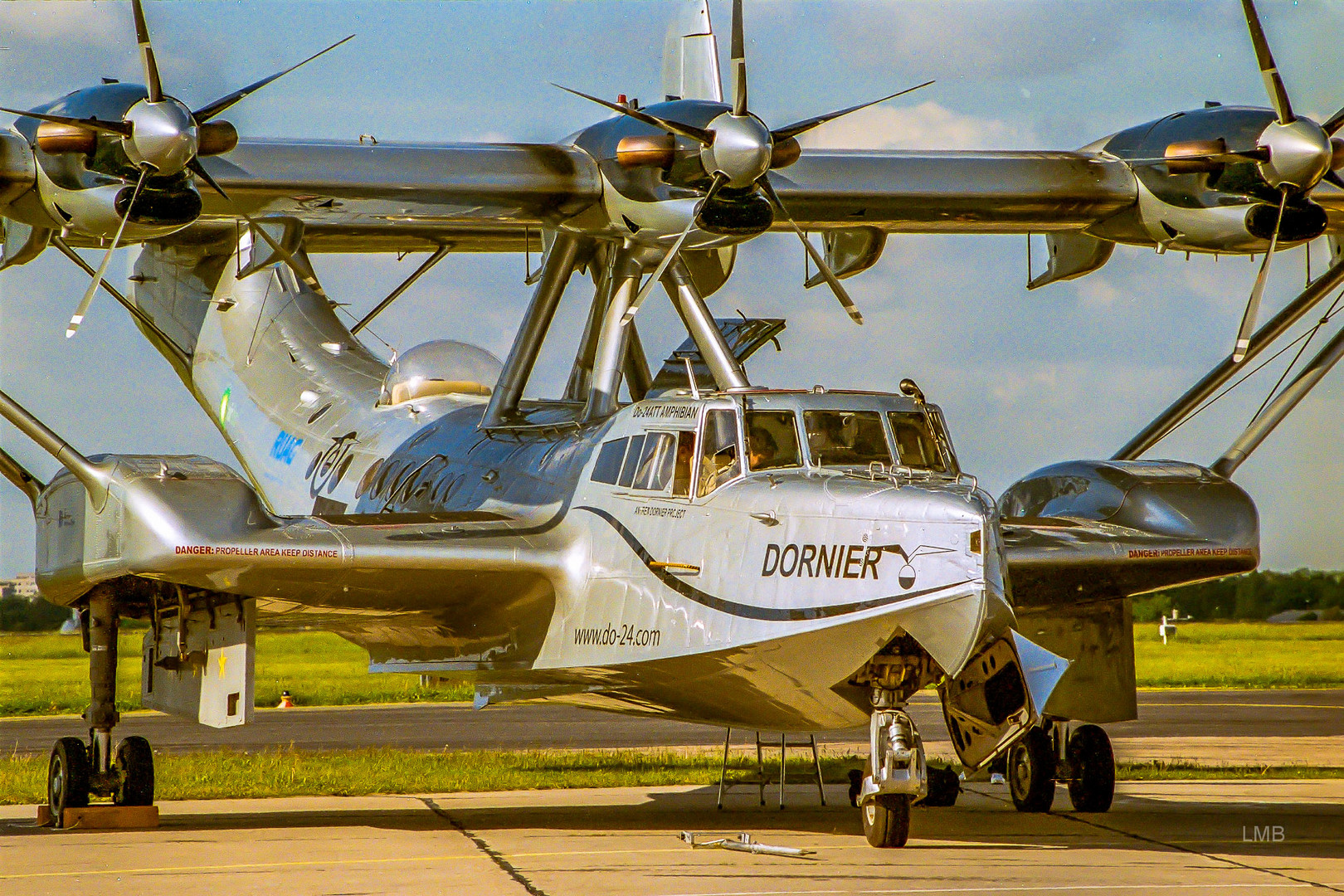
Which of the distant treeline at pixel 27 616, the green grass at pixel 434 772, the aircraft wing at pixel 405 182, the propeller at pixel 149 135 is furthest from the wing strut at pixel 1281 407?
the distant treeline at pixel 27 616

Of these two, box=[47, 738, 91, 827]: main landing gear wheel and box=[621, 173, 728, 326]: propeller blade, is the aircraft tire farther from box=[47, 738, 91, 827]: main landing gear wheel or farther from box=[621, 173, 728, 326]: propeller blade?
box=[621, 173, 728, 326]: propeller blade

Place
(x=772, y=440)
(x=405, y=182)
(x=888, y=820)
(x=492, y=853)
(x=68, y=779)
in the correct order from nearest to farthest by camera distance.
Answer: (x=888, y=820)
(x=492, y=853)
(x=772, y=440)
(x=68, y=779)
(x=405, y=182)

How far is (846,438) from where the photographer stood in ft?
39.6

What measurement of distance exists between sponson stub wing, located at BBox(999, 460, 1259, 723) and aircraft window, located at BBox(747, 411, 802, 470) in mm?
2838

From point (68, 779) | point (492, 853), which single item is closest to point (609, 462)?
point (492, 853)

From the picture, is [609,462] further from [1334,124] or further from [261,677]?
[261,677]

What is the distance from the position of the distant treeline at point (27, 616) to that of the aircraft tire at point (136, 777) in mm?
23626

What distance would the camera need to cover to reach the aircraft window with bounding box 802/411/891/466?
12.0m

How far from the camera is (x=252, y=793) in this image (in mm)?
16234

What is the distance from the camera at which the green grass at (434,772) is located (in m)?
16.9

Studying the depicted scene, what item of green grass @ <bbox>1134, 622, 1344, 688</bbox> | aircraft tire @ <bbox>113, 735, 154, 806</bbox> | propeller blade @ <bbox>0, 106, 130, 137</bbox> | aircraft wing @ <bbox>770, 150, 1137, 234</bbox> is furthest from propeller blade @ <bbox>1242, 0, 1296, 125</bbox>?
green grass @ <bbox>1134, 622, 1344, 688</bbox>

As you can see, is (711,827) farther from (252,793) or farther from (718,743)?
(718,743)

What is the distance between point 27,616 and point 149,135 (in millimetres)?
28273

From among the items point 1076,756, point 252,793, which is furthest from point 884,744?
point 252,793
